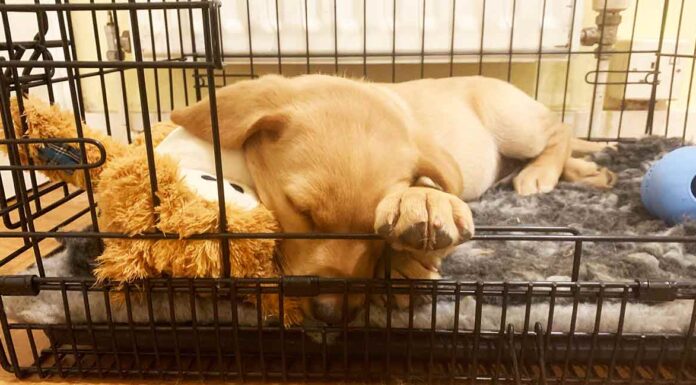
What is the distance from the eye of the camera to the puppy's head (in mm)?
848

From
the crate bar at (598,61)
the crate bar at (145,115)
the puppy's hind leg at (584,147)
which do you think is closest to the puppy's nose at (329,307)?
the crate bar at (145,115)

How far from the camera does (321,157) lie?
35.3 inches

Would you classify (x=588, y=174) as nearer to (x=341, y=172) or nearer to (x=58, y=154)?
(x=341, y=172)

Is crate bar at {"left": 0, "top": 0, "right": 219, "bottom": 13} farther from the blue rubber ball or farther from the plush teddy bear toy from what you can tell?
the blue rubber ball

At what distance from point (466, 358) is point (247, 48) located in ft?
4.99

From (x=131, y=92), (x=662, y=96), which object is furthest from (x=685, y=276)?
(x=131, y=92)

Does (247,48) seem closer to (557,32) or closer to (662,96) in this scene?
(557,32)

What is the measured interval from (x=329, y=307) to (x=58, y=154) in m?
0.57

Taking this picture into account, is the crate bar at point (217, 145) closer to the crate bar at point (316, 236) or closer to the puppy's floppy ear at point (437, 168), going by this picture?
the crate bar at point (316, 236)

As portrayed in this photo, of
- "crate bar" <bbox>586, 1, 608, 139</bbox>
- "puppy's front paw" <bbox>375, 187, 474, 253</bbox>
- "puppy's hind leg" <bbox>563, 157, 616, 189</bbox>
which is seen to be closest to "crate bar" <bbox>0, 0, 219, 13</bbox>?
"puppy's front paw" <bbox>375, 187, 474, 253</bbox>

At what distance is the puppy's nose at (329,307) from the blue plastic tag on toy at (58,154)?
51 centimetres

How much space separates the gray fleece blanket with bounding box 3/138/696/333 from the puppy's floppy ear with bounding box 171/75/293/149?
279 millimetres

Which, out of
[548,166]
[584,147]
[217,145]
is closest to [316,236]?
[217,145]

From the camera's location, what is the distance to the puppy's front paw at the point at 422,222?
715 millimetres
